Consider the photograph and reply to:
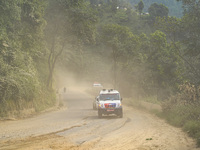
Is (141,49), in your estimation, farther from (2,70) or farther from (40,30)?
(2,70)

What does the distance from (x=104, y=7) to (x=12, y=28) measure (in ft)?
299

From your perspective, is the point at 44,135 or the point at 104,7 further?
the point at 104,7

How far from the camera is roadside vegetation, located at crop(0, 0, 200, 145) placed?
18.1 metres

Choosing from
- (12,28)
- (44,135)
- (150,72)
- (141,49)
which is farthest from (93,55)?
(44,135)

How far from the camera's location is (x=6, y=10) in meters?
20.4

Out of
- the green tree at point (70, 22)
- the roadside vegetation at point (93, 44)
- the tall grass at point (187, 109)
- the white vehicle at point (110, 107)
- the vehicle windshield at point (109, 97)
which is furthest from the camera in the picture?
the green tree at point (70, 22)

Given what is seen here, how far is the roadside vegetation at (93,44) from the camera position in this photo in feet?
59.3

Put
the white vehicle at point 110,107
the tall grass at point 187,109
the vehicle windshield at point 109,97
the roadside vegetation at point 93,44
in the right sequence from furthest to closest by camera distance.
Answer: the vehicle windshield at point 109,97, the white vehicle at point 110,107, the roadside vegetation at point 93,44, the tall grass at point 187,109

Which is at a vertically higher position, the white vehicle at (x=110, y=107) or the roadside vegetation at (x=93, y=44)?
the roadside vegetation at (x=93, y=44)

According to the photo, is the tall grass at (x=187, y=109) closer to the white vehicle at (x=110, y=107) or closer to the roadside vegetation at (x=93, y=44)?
the roadside vegetation at (x=93, y=44)

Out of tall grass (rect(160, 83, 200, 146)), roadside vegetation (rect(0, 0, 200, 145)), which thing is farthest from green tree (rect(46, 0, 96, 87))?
tall grass (rect(160, 83, 200, 146))

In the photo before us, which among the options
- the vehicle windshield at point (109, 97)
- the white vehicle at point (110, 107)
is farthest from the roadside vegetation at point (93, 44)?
the vehicle windshield at point (109, 97)

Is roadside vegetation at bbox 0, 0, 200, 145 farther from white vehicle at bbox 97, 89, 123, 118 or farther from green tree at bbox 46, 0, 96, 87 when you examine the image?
white vehicle at bbox 97, 89, 123, 118

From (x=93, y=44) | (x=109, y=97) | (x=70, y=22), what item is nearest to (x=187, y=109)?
(x=109, y=97)
